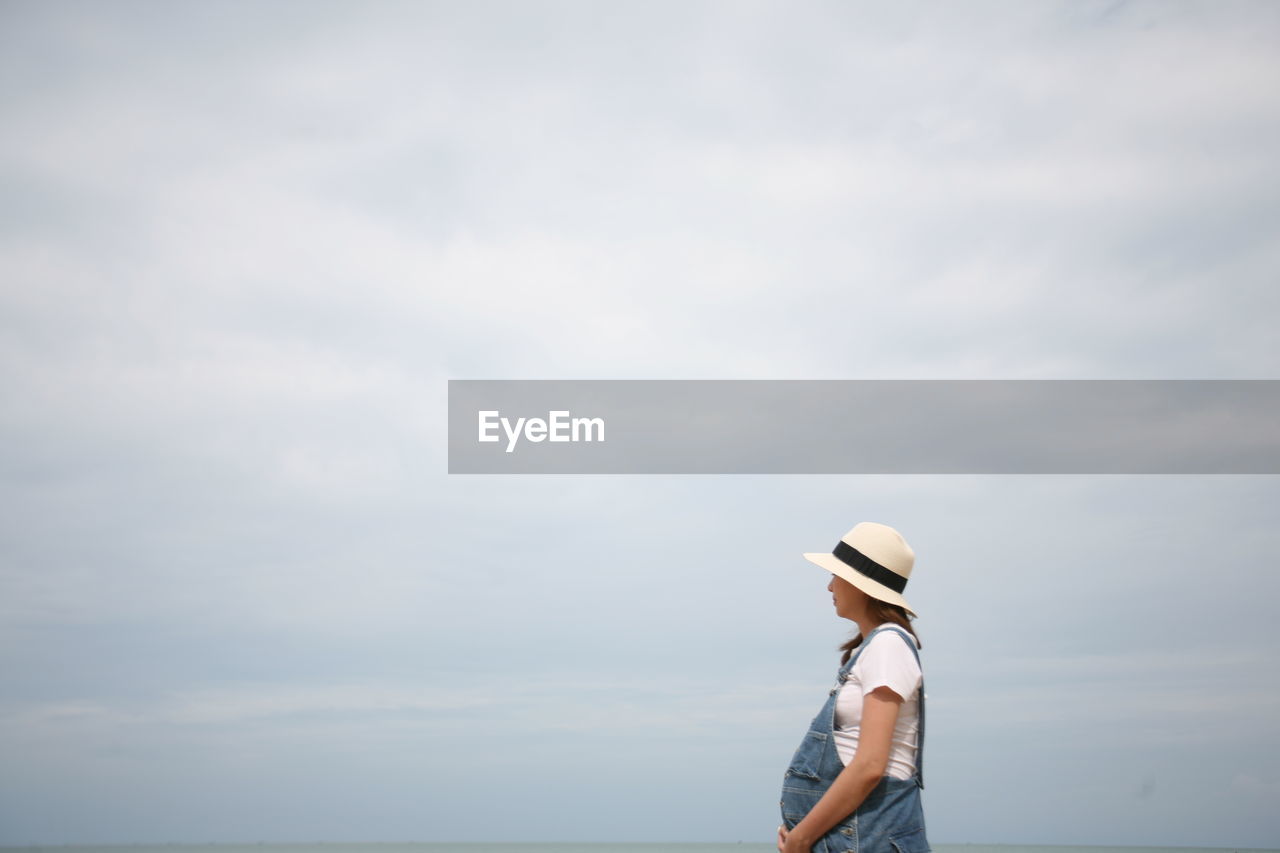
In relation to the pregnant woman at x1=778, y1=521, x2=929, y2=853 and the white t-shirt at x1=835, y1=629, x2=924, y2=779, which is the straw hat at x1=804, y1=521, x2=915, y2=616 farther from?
the white t-shirt at x1=835, y1=629, x2=924, y2=779

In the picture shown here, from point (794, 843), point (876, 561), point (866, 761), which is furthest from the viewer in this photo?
point (876, 561)

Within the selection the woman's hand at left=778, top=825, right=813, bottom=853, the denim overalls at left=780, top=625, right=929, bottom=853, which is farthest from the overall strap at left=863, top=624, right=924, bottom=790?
the woman's hand at left=778, top=825, right=813, bottom=853

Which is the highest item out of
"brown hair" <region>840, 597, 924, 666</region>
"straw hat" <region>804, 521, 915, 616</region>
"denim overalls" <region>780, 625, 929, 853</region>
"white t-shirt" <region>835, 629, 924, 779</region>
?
"straw hat" <region>804, 521, 915, 616</region>

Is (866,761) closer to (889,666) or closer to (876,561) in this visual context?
(889,666)

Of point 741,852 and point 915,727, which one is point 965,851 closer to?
point 741,852

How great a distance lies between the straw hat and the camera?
3.35m

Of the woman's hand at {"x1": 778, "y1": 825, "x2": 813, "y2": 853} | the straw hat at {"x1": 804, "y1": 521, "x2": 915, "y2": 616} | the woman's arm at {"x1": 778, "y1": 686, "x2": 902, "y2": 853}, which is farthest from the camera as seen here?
the straw hat at {"x1": 804, "y1": 521, "x2": 915, "y2": 616}

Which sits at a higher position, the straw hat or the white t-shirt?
the straw hat

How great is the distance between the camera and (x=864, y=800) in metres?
3.13

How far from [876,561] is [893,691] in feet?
1.42

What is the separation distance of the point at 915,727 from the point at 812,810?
0.37 m

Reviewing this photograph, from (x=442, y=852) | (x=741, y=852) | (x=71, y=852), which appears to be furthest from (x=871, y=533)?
(x=71, y=852)

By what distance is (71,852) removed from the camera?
641ft

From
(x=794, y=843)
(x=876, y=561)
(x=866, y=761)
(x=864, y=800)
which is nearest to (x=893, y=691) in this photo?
(x=866, y=761)
